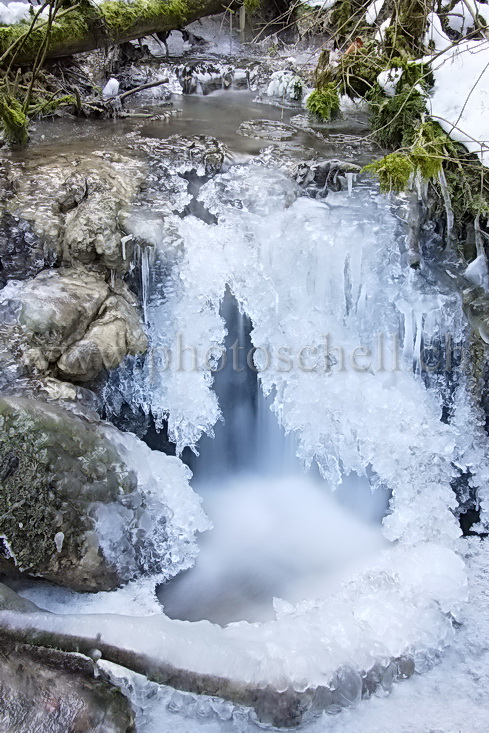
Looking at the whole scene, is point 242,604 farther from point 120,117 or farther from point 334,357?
point 120,117

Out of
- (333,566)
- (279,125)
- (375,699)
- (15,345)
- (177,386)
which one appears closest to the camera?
(375,699)

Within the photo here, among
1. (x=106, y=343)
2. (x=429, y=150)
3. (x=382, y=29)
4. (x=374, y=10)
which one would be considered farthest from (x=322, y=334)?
(x=374, y=10)

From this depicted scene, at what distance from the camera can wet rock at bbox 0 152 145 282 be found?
3.82 meters

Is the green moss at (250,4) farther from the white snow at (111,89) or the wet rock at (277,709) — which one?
the wet rock at (277,709)

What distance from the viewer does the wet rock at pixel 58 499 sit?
2.91 m

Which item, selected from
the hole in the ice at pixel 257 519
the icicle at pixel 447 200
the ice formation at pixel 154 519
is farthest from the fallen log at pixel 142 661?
the icicle at pixel 447 200

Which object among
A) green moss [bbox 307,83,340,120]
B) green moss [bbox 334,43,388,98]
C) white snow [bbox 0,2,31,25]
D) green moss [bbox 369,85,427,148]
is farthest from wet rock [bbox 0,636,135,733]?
white snow [bbox 0,2,31,25]

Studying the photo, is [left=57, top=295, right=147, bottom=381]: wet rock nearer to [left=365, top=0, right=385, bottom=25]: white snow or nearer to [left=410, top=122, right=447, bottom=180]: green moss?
[left=410, top=122, right=447, bottom=180]: green moss

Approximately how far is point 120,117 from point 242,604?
506cm

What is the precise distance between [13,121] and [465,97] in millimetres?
3779

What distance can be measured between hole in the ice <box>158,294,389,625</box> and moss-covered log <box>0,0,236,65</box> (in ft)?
12.5

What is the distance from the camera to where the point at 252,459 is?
444cm

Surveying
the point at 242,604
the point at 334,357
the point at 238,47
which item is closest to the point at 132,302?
the point at 334,357

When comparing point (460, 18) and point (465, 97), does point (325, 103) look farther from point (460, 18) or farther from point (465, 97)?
point (465, 97)
